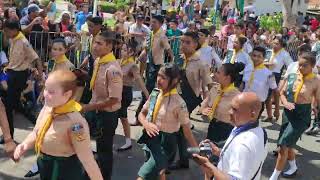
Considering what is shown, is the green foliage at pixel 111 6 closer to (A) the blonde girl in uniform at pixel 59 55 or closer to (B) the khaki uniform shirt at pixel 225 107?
(A) the blonde girl in uniform at pixel 59 55

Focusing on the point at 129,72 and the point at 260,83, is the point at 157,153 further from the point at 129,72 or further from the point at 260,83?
the point at 260,83

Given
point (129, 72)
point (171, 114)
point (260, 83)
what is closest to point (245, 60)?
point (260, 83)

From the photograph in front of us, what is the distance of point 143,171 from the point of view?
5.00 m

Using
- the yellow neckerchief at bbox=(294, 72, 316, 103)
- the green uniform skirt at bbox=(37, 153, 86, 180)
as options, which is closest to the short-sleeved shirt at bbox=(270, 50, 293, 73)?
the yellow neckerchief at bbox=(294, 72, 316, 103)

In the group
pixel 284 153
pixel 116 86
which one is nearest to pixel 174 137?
pixel 116 86

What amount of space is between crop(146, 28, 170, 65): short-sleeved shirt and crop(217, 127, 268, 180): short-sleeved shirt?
17.4 ft

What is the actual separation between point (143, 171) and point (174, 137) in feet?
1.86

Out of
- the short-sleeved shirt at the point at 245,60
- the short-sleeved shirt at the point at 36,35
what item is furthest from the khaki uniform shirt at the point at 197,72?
the short-sleeved shirt at the point at 36,35

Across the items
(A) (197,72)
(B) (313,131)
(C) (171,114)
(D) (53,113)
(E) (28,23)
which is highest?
(E) (28,23)

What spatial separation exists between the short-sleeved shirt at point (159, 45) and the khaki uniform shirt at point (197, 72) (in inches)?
67.9

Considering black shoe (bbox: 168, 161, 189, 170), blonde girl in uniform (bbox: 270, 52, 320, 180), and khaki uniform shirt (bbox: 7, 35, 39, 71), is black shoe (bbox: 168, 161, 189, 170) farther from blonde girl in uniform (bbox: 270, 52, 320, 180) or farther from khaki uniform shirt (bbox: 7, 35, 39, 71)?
khaki uniform shirt (bbox: 7, 35, 39, 71)

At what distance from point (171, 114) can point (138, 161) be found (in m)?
1.84

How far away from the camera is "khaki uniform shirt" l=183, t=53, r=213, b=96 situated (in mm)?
6699

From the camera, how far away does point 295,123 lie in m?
6.43
